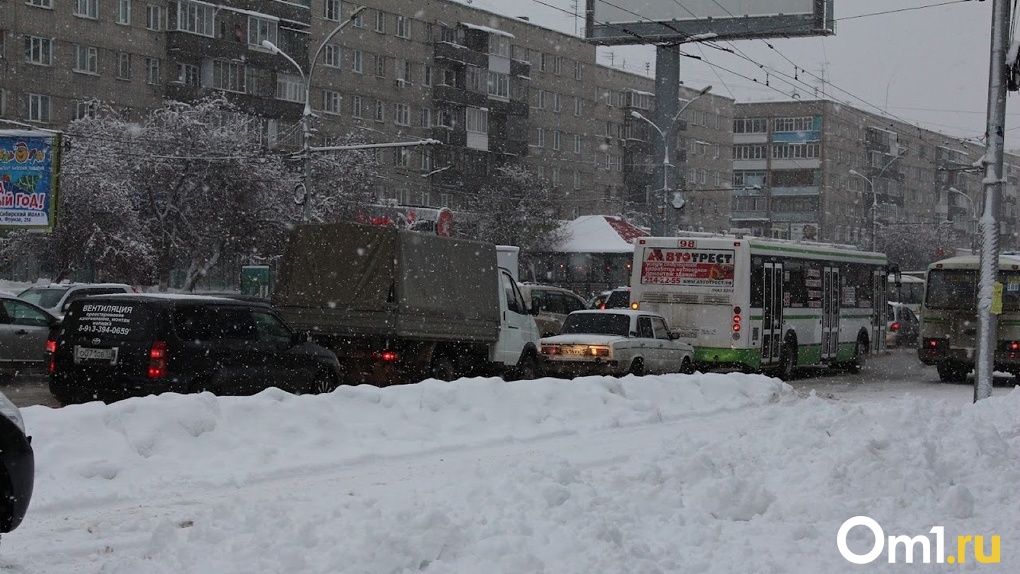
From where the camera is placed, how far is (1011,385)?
29.0 meters

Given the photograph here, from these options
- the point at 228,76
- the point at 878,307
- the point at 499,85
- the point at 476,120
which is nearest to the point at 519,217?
the point at 476,120

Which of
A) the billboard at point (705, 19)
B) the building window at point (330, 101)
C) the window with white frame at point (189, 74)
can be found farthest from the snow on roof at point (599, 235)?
the window with white frame at point (189, 74)

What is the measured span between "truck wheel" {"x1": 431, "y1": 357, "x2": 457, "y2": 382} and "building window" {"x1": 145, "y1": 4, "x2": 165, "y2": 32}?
139 feet

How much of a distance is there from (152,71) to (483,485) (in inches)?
2083

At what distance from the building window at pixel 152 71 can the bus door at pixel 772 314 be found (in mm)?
38504

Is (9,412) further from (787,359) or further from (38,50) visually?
(38,50)

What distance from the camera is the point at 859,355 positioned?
3186cm

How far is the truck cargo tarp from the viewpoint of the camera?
62.4 ft

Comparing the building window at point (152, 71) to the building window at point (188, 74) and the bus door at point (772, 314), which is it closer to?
the building window at point (188, 74)

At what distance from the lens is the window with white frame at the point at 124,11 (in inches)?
2222

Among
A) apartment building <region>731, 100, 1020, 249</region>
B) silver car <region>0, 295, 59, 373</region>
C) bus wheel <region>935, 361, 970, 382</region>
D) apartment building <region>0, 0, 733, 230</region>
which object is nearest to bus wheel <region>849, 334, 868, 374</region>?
bus wheel <region>935, 361, 970, 382</region>

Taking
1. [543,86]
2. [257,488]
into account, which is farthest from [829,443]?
[543,86]

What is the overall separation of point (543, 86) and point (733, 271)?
58.0m

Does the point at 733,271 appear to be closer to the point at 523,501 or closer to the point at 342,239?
the point at 342,239
